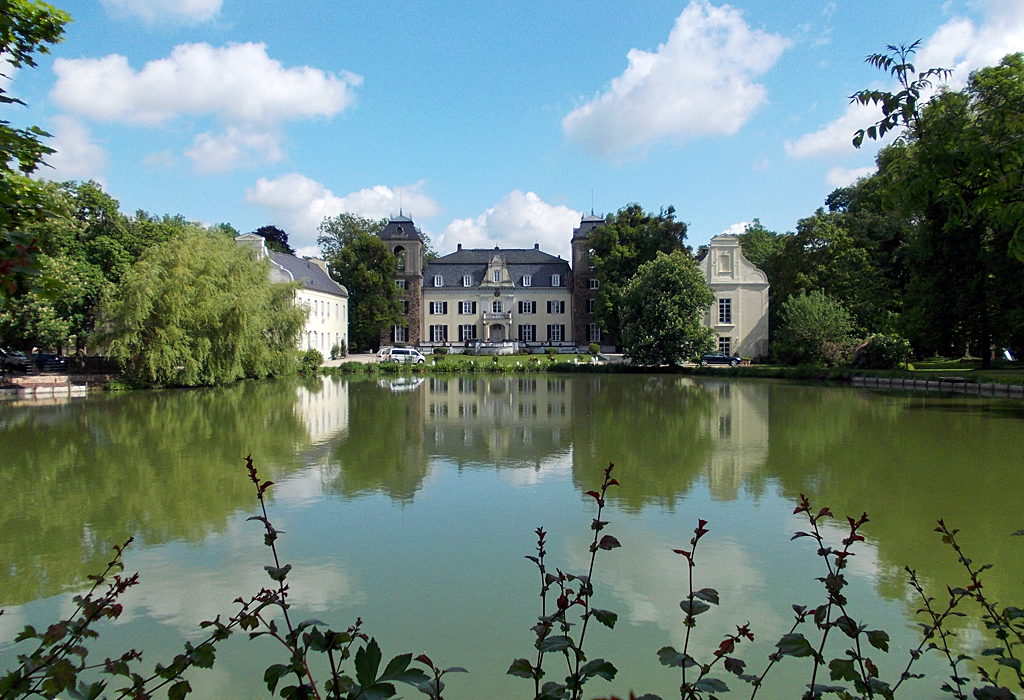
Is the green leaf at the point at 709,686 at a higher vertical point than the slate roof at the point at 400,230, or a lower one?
lower

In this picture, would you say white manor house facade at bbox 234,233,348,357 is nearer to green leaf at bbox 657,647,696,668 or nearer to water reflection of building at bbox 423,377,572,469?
water reflection of building at bbox 423,377,572,469

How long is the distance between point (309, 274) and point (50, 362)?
17.1 meters

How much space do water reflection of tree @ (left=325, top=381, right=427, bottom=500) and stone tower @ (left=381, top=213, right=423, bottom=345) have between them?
1573 inches

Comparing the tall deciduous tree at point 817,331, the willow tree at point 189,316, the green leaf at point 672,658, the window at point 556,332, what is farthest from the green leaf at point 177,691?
the window at point 556,332

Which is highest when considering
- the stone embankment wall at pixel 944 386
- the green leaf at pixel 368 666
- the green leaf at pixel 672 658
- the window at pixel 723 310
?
the window at pixel 723 310

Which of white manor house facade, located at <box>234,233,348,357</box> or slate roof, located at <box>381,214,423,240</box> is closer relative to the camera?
white manor house facade, located at <box>234,233,348,357</box>

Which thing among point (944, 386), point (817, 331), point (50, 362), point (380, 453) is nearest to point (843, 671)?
point (380, 453)

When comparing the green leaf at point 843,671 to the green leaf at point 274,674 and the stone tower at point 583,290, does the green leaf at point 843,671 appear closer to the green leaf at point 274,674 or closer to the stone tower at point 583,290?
the green leaf at point 274,674

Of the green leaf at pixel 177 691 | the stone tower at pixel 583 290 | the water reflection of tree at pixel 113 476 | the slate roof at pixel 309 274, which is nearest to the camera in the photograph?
Answer: the green leaf at pixel 177 691

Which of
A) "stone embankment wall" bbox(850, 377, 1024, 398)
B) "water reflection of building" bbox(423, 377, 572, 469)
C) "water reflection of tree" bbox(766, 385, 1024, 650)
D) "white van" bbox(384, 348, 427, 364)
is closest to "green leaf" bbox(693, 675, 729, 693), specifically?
"water reflection of tree" bbox(766, 385, 1024, 650)

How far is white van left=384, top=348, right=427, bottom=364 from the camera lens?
44584mm

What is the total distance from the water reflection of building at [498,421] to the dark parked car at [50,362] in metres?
20.2

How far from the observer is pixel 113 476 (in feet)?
36.7

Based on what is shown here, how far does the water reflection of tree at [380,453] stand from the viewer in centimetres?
1048
